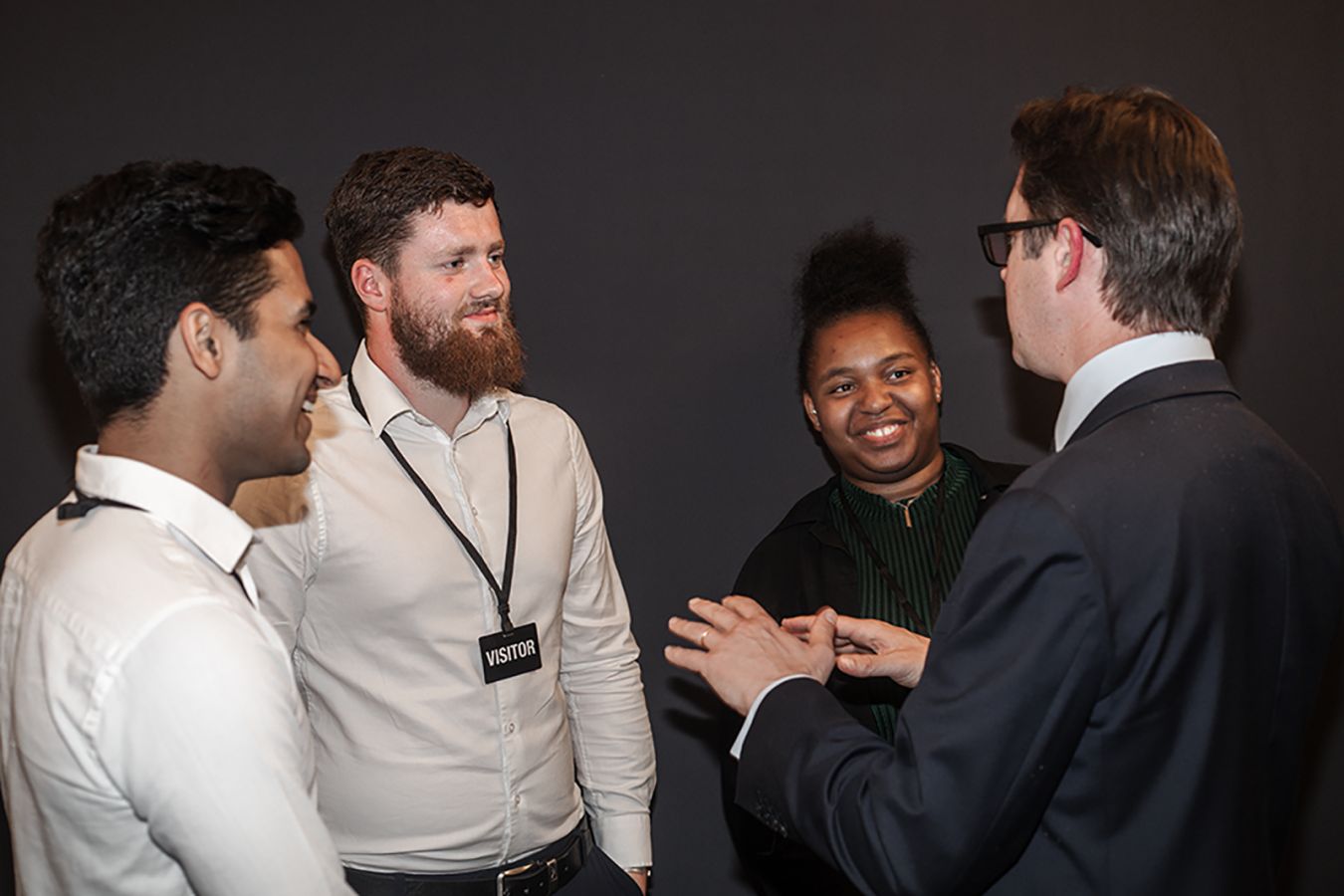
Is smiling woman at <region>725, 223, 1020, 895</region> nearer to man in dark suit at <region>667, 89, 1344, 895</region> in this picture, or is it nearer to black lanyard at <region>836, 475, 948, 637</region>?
black lanyard at <region>836, 475, 948, 637</region>

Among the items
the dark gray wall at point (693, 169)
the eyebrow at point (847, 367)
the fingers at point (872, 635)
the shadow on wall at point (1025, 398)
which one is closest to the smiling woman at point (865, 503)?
the eyebrow at point (847, 367)

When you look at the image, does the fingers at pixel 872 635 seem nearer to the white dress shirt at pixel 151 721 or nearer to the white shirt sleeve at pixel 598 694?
the white shirt sleeve at pixel 598 694

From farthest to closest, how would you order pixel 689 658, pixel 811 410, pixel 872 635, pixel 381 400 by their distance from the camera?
1. pixel 811 410
2. pixel 381 400
3. pixel 872 635
4. pixel 689 658

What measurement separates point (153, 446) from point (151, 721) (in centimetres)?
36

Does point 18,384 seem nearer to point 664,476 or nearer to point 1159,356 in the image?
point 664,476

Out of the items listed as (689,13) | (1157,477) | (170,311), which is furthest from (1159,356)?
(689,13)

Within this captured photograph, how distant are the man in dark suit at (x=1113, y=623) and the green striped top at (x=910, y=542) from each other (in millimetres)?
1085

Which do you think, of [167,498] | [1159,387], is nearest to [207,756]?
[167,498]

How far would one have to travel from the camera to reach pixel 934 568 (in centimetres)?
272

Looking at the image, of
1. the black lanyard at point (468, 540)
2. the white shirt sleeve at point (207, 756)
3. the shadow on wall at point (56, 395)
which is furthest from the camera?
the shadow on wall at point (56, 395)

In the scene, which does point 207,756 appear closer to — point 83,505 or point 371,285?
point 83,505

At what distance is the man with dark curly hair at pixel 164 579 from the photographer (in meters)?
1.21

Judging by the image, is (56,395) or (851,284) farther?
(851,284)

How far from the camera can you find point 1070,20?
10.5 feet
